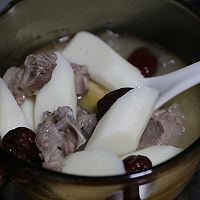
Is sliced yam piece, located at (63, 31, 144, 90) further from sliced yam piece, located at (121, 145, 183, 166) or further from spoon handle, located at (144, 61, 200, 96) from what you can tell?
sliced yam piece, located at (121, 145, 183, 166)

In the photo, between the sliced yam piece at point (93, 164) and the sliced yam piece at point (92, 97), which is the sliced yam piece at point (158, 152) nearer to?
the sliced yam piece at point (93, 164)

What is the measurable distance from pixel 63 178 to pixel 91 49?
384 mm

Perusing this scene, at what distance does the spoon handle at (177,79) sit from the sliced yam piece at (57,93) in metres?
0.14

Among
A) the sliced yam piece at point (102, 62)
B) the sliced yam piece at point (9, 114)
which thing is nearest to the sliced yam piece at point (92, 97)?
the sliced yam piece at point (102, 62)

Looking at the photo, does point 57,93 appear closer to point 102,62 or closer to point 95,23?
point 102,62

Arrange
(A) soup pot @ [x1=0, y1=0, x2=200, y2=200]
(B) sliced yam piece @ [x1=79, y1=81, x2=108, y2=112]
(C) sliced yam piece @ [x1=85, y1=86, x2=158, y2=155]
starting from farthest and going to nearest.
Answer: (B) sliced yam piece @ [x1=79, y1=81, x2=108, y2=112], (C) sliced yam piece @ [x1=85, y1=86, x2=158, y2=155], (A) soup pot @ [x1=0, y1=0, x2=200, y2=200]

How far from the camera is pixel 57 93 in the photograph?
842mm

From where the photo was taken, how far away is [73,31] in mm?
1056

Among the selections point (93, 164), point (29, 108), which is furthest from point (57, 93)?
point (93, 164)

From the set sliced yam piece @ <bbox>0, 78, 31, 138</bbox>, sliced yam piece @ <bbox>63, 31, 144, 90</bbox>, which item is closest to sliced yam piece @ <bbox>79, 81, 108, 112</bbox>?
sliced yam piece @ <bbox>63, 31, 144, 90</bbox>

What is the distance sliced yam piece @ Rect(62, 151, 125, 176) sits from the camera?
67 centimetres

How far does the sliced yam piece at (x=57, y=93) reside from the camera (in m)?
0.83

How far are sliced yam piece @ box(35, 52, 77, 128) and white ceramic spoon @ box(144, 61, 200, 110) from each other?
0.14 m

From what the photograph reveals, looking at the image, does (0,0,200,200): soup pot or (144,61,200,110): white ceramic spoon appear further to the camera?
(144,61,200,110): white ceramic spoon
